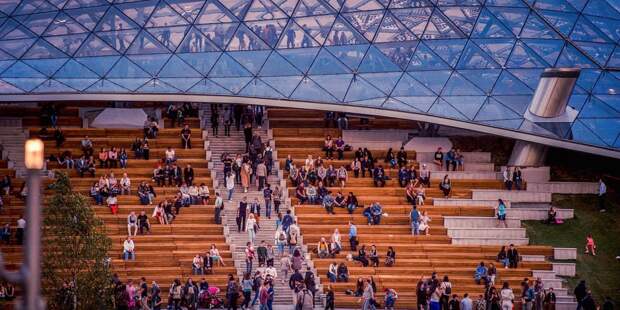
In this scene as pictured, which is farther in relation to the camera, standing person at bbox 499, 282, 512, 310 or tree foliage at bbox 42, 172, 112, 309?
standing person at bbox 499, 282, 512, 310

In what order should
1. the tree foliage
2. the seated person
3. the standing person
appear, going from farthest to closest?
the seated person
the standing person
the tree foliage

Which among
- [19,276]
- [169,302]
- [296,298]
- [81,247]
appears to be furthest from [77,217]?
[19,276]

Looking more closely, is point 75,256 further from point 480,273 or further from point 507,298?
point 480,273

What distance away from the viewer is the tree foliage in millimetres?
41094

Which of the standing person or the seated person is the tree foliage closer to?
the standing person

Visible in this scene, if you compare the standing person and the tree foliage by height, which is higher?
the tree foliage

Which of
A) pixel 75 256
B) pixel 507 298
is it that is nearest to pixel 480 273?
pixel 507 298

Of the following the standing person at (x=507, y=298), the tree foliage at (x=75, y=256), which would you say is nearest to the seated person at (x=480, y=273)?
the standing person at (x=507, y=298)

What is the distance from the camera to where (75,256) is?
136 ft

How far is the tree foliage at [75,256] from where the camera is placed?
1618 inches

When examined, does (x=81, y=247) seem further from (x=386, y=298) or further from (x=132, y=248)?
(x=386, y=298)

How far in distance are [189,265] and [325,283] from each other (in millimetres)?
5005

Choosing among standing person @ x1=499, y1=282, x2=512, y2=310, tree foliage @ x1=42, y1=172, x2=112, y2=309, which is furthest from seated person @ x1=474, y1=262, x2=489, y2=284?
tree foliage @ x1=42, y1=172, x2=112, y2=309

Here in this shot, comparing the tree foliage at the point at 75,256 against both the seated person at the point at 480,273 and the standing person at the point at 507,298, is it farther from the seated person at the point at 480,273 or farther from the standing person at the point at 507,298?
the seated person at the point at 480,273
